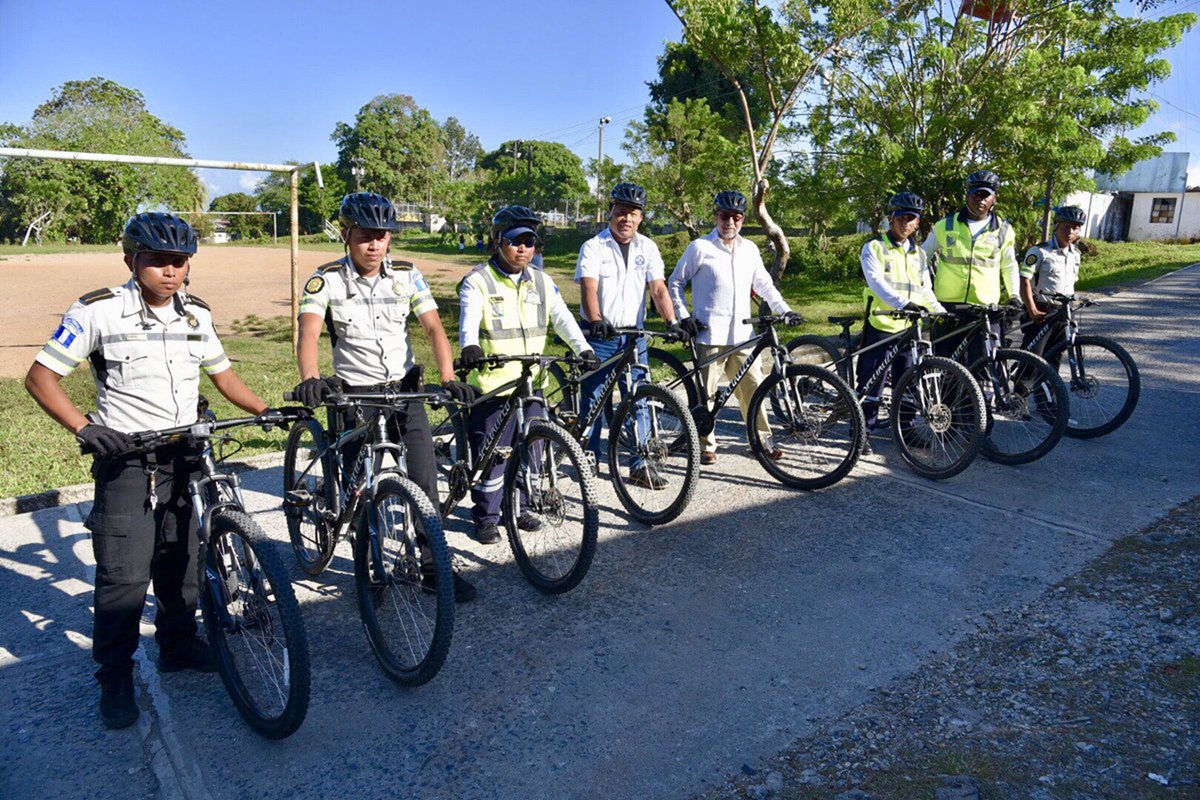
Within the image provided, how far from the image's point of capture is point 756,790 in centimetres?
292

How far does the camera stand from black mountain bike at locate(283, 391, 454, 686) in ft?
Answer: 11.1

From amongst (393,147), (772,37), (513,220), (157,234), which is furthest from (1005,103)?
(393,147)

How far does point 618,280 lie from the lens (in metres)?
6.07

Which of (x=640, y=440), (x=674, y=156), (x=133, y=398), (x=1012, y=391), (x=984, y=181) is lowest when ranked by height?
(x=640, y=440)

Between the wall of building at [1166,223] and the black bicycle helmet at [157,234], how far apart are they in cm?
5625

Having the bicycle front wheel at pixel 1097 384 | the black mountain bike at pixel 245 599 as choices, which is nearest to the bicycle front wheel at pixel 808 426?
the bicycle front wheel at pixel 1097 384

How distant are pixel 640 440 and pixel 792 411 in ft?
4.23

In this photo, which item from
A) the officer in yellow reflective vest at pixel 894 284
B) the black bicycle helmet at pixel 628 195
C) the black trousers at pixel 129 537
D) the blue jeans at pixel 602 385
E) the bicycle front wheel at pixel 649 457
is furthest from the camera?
the officer in yellow reflective vest at pixel 894 284

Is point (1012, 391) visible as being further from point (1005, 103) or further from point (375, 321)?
point (1005, 103)

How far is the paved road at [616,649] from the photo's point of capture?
3059mm

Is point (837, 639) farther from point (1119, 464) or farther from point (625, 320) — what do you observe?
point (1119, 464)

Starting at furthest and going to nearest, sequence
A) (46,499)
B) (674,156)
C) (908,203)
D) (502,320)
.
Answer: (674,156) < (908,203) < (46,499) < (502,320)

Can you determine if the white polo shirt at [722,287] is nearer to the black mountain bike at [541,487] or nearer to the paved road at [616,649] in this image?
the paved road at [616,649]

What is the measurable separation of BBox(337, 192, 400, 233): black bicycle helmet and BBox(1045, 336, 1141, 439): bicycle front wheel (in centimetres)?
583
